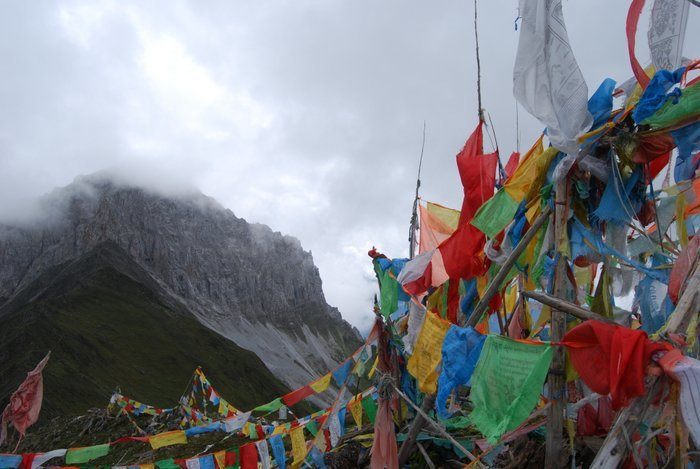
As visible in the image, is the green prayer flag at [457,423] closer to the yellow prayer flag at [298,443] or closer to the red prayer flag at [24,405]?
the yellow prayer flag at [298,443]

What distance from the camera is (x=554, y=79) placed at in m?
6.16

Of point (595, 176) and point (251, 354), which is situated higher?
point (251, 354)

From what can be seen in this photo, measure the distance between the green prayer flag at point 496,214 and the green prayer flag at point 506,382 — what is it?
2.25 metres

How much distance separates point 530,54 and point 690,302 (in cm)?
358

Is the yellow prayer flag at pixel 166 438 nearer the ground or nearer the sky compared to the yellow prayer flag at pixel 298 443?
nearer the sky

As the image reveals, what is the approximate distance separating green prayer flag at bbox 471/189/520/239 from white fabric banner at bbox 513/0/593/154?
4.75 ft

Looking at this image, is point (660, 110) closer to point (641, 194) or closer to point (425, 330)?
point (641, 194)

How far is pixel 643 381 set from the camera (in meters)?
4.07

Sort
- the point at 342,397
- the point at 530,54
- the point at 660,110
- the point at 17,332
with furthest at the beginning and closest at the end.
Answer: the point at 17,332 → the point at 342,397 → the point at 530,54 → the point at 660,110

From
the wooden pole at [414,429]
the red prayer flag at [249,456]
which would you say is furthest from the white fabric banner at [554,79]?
the red prayer flag at [249,456]

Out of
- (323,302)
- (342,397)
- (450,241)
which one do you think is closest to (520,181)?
(450,241)

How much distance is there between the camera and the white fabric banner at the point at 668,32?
5621mm

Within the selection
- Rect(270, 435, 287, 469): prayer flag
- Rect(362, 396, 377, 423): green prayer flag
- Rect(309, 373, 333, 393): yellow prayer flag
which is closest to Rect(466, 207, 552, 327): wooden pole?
Rect(362, 396, 377, 423): green prayer flag

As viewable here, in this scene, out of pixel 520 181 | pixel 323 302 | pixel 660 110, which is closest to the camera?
pixel 660 110
